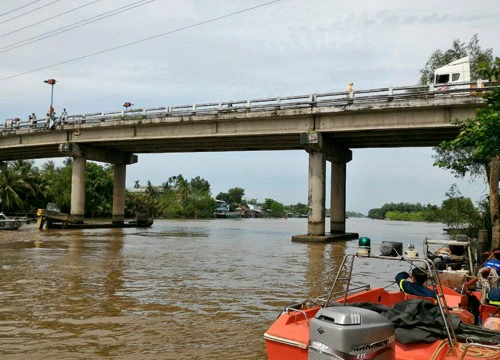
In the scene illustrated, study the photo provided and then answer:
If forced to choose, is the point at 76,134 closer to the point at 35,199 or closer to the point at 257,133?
the point at 257,133

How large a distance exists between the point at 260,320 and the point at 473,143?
690 cm

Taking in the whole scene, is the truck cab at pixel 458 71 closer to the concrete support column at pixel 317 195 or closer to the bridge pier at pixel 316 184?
the bridge pier at pixel 316 184

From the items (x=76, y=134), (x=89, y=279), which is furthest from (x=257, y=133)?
(x=89, y=279)

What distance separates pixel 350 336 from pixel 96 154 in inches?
1642

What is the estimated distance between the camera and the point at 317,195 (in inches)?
1171

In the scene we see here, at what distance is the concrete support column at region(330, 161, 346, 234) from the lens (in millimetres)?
35469

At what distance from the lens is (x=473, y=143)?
11008 mm

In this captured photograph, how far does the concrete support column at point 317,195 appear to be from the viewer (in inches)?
1170

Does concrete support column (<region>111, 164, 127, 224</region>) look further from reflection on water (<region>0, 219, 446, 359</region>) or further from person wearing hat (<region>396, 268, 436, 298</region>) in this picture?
person wearing hat (<region>396, 268, 436, 298</region>)

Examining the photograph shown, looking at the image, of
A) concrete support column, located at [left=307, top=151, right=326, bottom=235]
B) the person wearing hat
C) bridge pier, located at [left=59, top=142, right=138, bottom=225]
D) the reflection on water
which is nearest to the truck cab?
concrete support column, located at [left=307, top=151, right=326, bottom=235]

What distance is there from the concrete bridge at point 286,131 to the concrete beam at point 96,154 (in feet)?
0.32

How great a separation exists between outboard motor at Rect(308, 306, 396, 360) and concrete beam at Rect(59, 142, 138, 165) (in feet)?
130

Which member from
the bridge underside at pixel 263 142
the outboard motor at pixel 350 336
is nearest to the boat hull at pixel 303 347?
the outboard motor at pixel 350 336

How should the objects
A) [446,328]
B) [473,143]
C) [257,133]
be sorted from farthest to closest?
[257,133] → [473,143] → [446,328]
